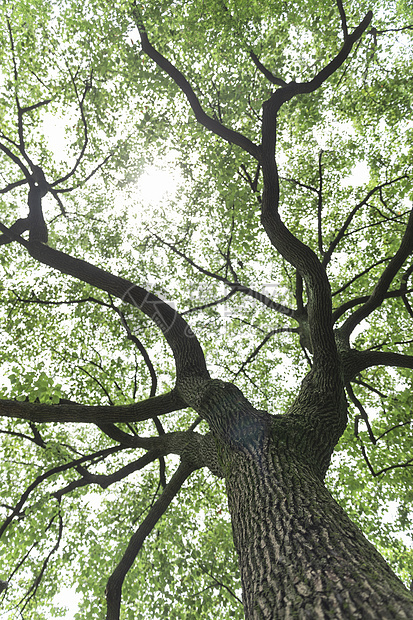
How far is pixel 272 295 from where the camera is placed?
1125 cm

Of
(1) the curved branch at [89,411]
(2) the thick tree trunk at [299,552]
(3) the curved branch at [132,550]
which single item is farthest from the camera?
(3) the curved branch at [132,550]

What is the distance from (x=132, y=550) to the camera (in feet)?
18.6

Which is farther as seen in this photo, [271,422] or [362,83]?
[362,83]

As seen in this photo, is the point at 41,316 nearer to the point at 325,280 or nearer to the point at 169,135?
the point at 169,135

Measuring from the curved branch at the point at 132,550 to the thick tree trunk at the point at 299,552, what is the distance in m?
2.74

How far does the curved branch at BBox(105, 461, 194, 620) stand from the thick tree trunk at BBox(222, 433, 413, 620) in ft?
9.00

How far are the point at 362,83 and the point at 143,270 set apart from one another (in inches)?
332

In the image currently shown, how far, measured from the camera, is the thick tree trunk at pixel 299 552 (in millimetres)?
1581

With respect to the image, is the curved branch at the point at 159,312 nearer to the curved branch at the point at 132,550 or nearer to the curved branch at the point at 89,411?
the curved branch at the point at 89,411

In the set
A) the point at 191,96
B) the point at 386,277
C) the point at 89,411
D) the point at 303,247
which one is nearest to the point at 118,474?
the point at 89,411

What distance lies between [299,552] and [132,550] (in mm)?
4881

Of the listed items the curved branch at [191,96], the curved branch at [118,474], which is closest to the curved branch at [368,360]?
the curved branch at [118,474]

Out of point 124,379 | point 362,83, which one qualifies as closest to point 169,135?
point 362,83

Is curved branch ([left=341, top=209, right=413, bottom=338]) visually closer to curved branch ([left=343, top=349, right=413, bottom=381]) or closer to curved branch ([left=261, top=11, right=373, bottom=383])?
curved branch ([left=343, top=349, right=413, bottom=381])
